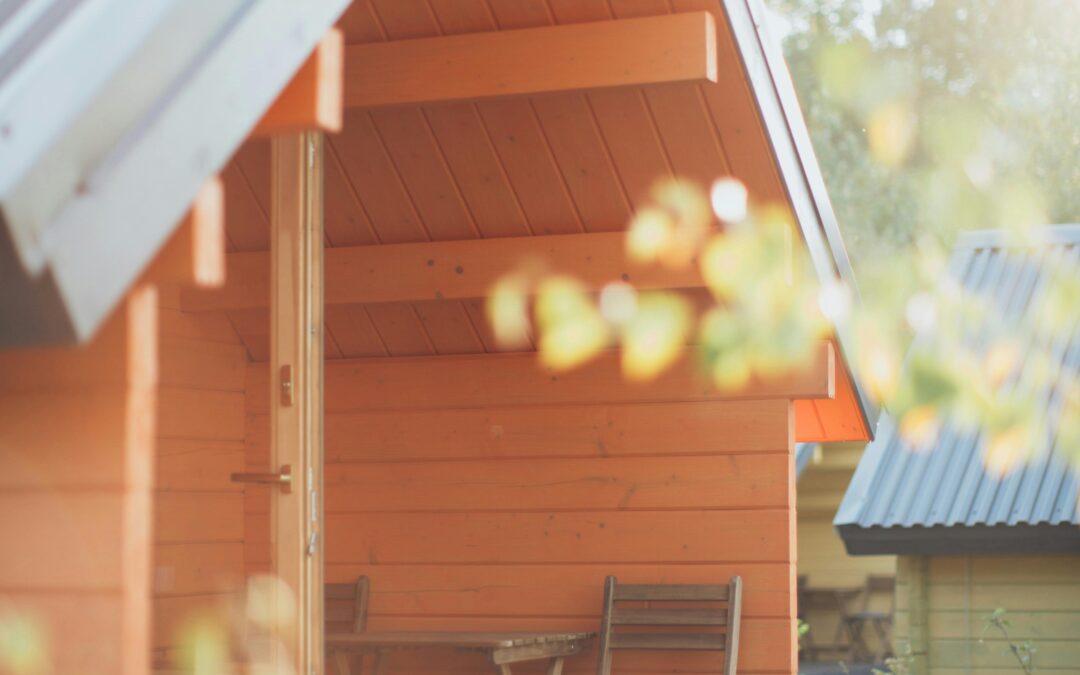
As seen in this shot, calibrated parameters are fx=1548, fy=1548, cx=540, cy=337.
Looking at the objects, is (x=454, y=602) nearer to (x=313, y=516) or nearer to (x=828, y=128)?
(x=313, y=516)

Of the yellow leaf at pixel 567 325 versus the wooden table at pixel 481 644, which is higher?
the yellow leaf at pixel 567 325

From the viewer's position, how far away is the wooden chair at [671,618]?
16.7ft

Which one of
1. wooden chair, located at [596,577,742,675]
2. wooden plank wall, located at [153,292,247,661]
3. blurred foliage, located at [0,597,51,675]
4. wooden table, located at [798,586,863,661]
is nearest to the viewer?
blurred foliage, located at [0,597,51,675]

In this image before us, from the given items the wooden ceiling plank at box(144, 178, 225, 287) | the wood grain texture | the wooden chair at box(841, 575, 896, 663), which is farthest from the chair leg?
the wooden chair at box(841, 575, 896, 663)

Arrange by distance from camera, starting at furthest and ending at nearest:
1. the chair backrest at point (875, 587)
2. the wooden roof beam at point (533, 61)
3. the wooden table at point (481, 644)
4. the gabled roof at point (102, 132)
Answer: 1. the chair backrest at point (875, 587)
2. the wooden table at point (481, 644)
3. the wooden roof beam at point (533, 61)
4. the gabled roof at point (102, 132)

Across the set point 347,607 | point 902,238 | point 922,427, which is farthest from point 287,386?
point 902,238

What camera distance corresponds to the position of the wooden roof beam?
4.10 m

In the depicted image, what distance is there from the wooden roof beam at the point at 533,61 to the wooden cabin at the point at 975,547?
4135 millimetres

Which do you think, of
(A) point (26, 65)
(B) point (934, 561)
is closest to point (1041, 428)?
(B) point (934, 561)

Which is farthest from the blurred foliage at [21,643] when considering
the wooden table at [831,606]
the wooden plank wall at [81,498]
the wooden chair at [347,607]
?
the wooden table at [831,606]

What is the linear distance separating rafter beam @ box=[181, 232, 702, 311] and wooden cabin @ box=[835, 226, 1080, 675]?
128 inches

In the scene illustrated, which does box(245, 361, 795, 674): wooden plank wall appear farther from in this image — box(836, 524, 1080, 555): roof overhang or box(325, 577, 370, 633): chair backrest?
box(836, 524, 1080, 555): roof overhang

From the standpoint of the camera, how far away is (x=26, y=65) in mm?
1932

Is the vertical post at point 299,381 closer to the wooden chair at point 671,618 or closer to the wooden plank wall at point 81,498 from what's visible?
the wooden plank wall at point 81,498
